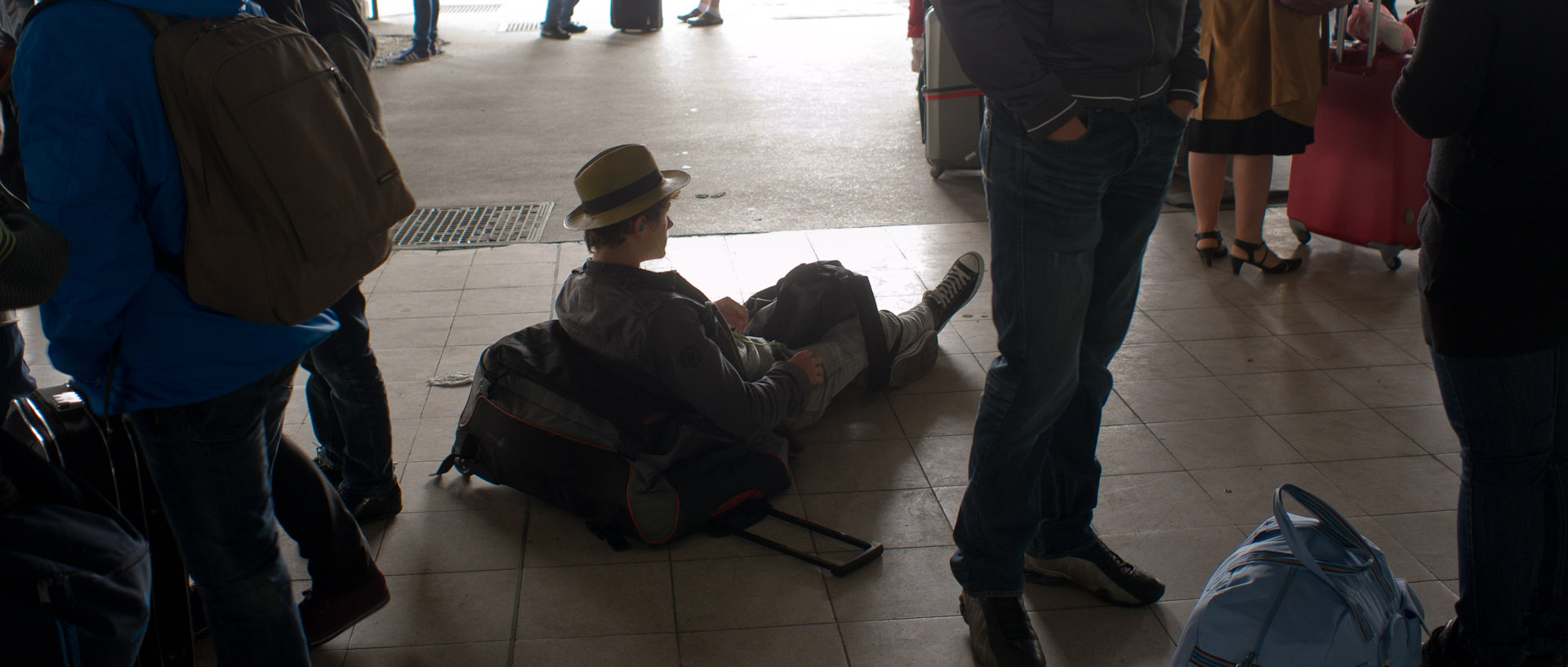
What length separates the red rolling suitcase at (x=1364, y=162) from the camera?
14.8ft

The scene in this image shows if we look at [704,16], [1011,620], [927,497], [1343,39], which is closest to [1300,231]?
[1343,39]

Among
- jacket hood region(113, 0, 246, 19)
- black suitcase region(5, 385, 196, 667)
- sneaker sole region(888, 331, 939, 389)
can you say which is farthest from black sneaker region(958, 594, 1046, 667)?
jacket hood region(113, 0, 246, 19)

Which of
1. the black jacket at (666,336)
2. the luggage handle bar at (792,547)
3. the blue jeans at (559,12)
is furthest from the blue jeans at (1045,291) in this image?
the blue jeans at (559,12)

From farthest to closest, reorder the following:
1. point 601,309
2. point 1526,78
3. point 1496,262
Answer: point 601,309, point 1496,262, point 1526,78

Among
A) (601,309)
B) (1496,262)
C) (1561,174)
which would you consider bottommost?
(601,309)

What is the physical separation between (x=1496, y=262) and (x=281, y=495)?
7.52ft

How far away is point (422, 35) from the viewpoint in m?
11.5

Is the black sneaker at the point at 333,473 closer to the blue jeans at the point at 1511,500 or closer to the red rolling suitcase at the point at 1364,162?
the blue jeans at the point at 1511,500

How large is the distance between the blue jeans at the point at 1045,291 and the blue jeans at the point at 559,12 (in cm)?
1147

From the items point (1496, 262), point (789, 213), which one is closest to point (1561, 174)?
point (1496, 262)

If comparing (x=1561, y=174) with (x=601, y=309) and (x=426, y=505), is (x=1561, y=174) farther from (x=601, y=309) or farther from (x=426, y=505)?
(x=426, y=505)

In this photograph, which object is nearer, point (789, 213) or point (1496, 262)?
point (1496, 262)

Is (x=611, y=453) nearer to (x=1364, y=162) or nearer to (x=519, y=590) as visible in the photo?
(x=519, y=590)

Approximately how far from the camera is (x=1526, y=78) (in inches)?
70.1
